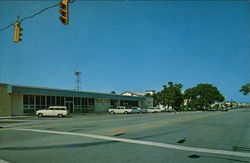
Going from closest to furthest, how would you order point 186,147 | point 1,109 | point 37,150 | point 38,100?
point 37,150 < point 186,147 < point 1,109 < point 38,100

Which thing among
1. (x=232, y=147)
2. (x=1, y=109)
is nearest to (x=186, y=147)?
(x=232, y=147)

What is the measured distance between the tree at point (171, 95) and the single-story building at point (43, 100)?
87.9ft

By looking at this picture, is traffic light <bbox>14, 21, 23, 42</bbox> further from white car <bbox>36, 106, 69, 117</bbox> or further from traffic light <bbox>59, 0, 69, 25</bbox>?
white car <bbox>36, 106, 69, 117</bbox>

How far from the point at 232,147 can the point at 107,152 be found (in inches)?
196

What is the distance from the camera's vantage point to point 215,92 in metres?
102

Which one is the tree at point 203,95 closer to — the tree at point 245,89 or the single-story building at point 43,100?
the tree at point 245,89

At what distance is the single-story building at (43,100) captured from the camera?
30.9 m

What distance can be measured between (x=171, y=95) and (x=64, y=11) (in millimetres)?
65654

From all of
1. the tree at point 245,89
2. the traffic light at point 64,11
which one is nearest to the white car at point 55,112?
the traffic light at point 64,11

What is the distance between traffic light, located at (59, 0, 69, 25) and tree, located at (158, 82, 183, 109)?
6550 cm

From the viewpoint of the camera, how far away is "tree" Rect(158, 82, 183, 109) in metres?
72.7

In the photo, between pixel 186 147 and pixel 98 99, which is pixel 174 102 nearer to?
pixel 98 99

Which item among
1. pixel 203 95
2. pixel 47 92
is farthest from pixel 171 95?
pixel 47 92

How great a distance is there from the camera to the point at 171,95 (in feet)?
237
